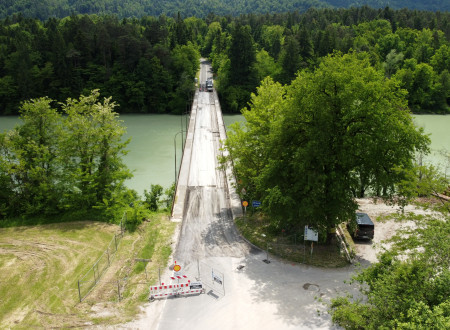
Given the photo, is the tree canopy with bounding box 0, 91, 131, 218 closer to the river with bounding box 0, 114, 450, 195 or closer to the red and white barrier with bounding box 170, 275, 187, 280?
the river with bounding box 0, 114, 450, 195

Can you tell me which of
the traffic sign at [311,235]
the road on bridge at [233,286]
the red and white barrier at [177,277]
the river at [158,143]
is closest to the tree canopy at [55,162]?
the river at [158,143]

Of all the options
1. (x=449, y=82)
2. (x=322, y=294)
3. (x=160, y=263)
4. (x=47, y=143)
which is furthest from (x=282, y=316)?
(x=449, y=82)

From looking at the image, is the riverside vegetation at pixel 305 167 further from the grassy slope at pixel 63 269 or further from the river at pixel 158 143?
the river at pixel 158 143

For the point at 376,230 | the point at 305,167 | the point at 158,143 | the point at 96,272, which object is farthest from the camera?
the point at 158,143

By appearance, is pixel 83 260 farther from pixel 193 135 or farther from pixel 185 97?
pixel 185 97

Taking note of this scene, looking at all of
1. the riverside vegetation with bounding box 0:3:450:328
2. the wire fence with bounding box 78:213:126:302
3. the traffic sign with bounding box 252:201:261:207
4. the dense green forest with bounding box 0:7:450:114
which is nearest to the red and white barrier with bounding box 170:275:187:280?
the riverside vegetation with bounding box 0:3:450:328

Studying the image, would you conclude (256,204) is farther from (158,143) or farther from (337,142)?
(158,143)

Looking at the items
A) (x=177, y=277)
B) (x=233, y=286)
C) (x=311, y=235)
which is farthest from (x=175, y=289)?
(x=311, y=235)
